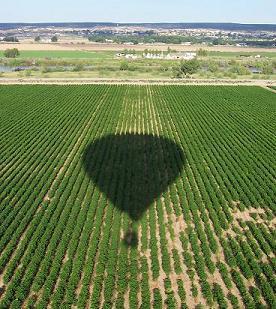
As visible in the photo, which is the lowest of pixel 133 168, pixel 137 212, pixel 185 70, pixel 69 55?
pixel 69 55

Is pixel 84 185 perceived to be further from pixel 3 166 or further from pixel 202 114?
pixel 202 114

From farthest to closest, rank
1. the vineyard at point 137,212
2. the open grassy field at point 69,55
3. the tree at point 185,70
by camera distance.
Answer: the open grassy field at point 69,55 → the tree at point 185,70 → the vineyard at point 137,212

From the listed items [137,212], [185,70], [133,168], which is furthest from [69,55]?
[137,212]

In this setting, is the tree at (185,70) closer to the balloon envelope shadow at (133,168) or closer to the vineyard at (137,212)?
the vineyard at (137,212)

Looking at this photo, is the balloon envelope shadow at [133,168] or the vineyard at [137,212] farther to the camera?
the balloon envelope shadow at [133,168]

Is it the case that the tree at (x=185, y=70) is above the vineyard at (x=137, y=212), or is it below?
below

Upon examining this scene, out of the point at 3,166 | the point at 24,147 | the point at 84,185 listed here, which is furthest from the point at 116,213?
the point at 24,147

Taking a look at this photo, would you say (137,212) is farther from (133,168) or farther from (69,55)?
(69,55)

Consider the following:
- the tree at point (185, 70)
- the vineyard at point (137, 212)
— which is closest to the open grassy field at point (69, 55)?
the tree at point (185, 70)
